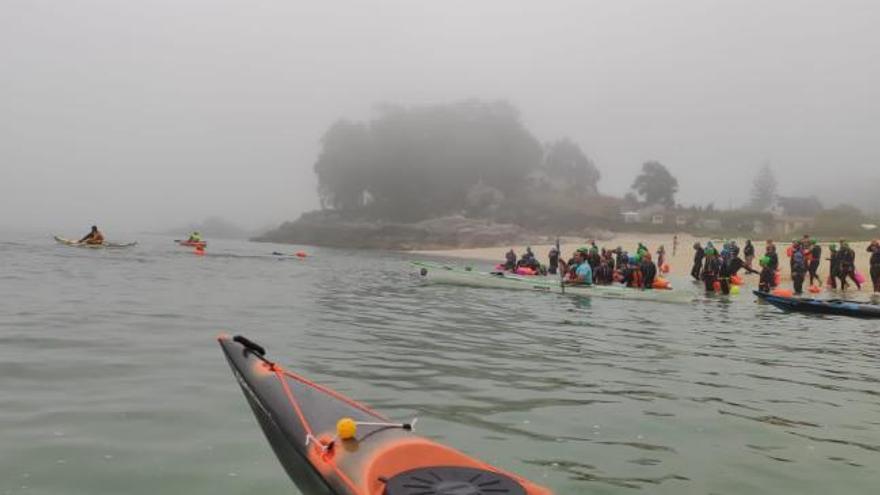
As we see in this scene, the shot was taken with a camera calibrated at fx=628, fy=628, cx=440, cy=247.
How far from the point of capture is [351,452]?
512 cm

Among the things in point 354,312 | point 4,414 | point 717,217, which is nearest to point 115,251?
point 354,312

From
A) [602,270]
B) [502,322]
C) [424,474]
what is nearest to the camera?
[424,474]

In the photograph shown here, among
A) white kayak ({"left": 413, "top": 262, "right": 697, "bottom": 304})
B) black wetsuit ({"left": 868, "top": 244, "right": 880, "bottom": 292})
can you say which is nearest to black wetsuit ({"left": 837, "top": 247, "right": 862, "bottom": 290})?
black wetsuit ({"left": 868, "top": 244, "right": 880, "bottom": 292})

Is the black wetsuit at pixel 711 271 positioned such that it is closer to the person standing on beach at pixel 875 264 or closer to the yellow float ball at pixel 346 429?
the person standing on beach at pixel 875 264

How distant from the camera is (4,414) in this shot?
24.3 feet

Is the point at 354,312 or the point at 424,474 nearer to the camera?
the point at 424,474

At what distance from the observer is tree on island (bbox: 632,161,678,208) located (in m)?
142

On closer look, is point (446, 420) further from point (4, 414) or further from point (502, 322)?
point (502, 322)

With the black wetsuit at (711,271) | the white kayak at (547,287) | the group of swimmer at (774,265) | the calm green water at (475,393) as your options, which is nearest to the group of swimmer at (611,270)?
the white kayak at (547,287)

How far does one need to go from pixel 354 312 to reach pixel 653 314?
31.9ft

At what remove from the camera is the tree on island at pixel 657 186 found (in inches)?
5581

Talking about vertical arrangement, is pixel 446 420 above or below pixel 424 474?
below

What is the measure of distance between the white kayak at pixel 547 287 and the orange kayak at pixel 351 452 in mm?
19492

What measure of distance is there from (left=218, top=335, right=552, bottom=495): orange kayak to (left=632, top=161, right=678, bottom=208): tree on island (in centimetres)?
14453
